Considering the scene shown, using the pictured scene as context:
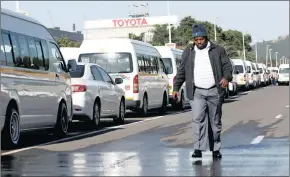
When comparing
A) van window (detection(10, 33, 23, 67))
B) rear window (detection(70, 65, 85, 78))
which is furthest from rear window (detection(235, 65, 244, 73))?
van window (detection(10, 33, 23, 67))

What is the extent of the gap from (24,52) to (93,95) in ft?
13.1

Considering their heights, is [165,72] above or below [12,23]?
below

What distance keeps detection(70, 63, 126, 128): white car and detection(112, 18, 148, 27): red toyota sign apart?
102673 millimetres

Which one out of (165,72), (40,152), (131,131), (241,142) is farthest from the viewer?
(165,72)

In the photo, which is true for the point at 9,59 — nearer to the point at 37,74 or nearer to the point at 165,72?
the point at 37,74

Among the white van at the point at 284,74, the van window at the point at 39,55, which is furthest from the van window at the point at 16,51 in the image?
the white van at the point at 284,74

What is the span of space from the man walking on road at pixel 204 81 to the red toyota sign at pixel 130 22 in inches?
4368

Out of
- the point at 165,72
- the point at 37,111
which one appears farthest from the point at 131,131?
the point at 165,72

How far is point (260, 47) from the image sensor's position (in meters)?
200

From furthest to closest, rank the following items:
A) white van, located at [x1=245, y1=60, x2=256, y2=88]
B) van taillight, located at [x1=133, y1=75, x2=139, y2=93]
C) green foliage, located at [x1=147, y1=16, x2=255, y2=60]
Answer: green foliage, located at [x1=147, y1=16, x2=255, y2=60] < white van, located at [x1=245, y1=60, x2=256, y2=88] < van taillight, located at [x1=133, y1=75, x2=139, y2=93]

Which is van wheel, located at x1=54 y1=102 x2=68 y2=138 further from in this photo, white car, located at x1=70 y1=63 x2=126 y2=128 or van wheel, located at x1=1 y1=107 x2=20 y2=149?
van wheel, located at x1=1 y1=107 x2=20 y2=149

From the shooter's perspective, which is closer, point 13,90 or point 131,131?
point 13,90

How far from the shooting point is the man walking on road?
→ 32.2ft

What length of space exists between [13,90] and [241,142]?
4068 mm
